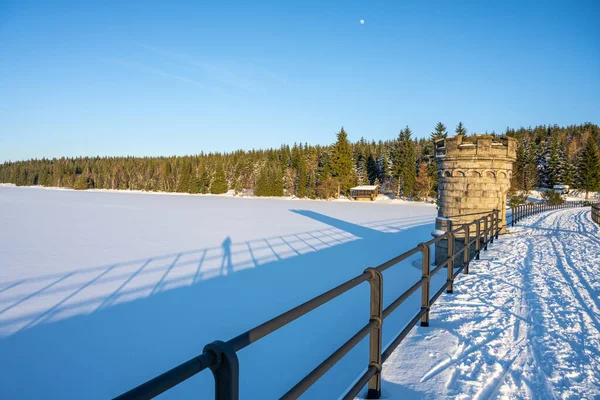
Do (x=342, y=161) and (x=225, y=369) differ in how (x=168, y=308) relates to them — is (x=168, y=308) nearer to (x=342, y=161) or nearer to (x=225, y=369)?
(x=225, y=369)

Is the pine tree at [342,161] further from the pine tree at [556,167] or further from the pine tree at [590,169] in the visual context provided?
the pine tree at [590,169]

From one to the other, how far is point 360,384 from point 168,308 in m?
7.38

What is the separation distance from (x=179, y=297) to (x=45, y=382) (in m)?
4.05

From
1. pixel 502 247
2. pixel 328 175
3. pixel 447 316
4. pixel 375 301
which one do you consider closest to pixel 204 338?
pixel 447 316

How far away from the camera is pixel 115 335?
24.3ft

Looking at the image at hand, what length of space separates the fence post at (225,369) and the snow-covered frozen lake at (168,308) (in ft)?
13.7

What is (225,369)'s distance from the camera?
141 centimetres

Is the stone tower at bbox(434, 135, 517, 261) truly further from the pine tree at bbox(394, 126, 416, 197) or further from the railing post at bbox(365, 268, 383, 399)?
Result: the pine tree at bbox(394, 126, 416, 197)

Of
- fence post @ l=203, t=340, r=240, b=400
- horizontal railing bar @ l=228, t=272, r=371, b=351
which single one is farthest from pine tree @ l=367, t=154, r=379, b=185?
fence post @ l=203, t=340, r=240, b=400

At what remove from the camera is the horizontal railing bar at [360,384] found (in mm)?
2518

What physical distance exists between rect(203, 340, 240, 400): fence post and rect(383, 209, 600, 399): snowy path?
2300 mm

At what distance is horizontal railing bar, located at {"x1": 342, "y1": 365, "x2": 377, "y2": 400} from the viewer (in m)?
2.52

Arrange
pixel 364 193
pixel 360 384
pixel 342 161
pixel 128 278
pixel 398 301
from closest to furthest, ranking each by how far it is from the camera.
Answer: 1. pixel 360 384
2. pixel 398 301
3. pixel 128 278
4. pixel 364 193
5. pixel 342 161

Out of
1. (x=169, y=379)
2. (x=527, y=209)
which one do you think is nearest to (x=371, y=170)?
(x=527, y=209)
